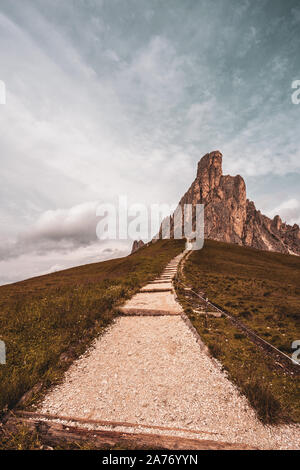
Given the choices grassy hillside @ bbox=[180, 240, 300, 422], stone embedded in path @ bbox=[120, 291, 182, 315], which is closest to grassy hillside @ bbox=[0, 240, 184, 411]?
stone embedded in path @ bbox=[120, 291, 182, 315]

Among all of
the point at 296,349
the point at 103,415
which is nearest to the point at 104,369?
the point at 103,415

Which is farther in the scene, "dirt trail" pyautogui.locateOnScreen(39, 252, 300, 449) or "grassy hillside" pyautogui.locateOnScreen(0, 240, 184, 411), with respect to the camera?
"grassy hillside" pyautogui.locateOnScreen(0, 240, 184, 411)

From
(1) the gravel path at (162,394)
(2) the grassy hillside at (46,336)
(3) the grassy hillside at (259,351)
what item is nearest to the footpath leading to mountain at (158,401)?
(1) the gravel path at (162,394)

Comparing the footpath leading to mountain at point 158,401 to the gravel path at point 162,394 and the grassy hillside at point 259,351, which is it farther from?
the grassy hillside at point 259,351

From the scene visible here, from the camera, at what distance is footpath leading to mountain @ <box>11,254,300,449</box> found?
362 cm

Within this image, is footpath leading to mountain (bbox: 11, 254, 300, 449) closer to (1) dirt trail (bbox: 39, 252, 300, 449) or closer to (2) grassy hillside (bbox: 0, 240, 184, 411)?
(1) dirt trail (bbox: 39, 252, 300, 449)

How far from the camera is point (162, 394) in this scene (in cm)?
470

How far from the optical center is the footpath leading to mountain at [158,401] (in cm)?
362

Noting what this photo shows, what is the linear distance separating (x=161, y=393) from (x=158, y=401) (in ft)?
0.87

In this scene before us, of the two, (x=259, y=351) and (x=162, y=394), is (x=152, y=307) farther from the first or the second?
(x=162, y=394)

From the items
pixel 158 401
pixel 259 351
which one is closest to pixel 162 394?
pixel 158 401

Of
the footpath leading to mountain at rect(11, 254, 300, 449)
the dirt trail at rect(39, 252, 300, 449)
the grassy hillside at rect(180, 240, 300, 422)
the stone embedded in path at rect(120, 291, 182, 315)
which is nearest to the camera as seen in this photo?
the footpath leading to mountain at rect(11, 254, 300, 449)

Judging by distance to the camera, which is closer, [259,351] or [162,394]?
[162,394]
